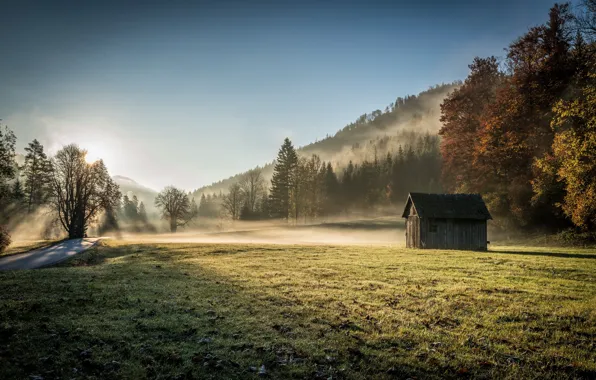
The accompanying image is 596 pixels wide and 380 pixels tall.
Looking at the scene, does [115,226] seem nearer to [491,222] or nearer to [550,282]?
[491,222]

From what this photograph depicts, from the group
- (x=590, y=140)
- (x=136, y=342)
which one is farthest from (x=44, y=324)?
(x=590, y=140)

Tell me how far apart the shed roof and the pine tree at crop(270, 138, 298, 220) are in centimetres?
4302

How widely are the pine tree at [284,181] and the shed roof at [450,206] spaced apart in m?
43.0

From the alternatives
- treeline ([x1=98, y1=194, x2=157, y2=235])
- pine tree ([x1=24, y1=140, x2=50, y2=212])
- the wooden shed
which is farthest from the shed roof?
pine tree ([x1=24, y1=140, x2=50, y2=212])

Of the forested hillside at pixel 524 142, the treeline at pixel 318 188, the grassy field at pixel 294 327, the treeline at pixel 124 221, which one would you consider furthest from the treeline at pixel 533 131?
the treeline at pixel 124 221

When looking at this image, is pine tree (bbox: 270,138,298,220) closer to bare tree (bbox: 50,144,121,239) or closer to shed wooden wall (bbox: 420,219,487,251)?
bare tree (bbox: 50,144,121,239)

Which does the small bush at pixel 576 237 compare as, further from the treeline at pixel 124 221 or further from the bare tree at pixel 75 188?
the treeline at pixel 124 221

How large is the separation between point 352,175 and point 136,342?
115 meters

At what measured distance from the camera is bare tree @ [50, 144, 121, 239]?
4866 cm

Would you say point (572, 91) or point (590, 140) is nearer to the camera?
point (590, 140)

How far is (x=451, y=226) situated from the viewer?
34.8m

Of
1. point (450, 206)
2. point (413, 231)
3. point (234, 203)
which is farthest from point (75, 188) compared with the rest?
point (450, 206)

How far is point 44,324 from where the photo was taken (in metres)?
7.81

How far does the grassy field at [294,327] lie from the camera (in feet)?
20.5
